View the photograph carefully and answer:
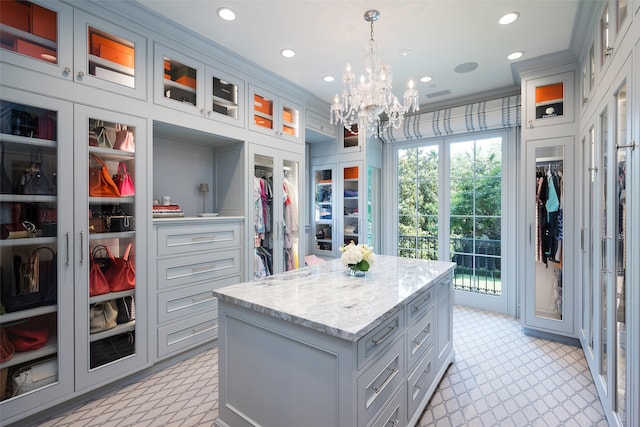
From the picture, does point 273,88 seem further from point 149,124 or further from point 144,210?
point 144,210

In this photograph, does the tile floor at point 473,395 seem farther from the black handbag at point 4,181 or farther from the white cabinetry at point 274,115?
the white cabinetry at point 274,115

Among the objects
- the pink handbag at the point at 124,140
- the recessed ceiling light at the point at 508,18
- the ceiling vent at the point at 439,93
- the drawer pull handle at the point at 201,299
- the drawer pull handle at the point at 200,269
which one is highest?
the ceiling vent at the point at 439,93

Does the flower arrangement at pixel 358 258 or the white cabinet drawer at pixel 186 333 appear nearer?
the flower arrangement at pixel 358 258

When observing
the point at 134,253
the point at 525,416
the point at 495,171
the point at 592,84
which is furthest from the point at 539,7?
the point at 134,253

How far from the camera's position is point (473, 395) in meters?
2.17

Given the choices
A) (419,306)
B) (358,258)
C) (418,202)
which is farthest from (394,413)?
(418,202)

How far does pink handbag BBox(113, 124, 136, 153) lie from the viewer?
2271 mm

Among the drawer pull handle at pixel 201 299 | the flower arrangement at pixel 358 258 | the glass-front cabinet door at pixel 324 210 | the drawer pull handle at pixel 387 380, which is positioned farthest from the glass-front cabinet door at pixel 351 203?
the drawer pull handle at pixel 387 380

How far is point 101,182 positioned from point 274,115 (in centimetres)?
191

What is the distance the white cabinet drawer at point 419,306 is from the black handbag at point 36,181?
7.75 ft

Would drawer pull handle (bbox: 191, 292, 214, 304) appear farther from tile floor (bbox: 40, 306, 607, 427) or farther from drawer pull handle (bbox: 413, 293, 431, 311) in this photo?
drawer pull handle (bbox: 413, 293, 431, 311)

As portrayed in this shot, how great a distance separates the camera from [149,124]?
2383 mm

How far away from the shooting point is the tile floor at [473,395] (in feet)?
6.29

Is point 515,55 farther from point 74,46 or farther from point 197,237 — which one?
point 74,46
